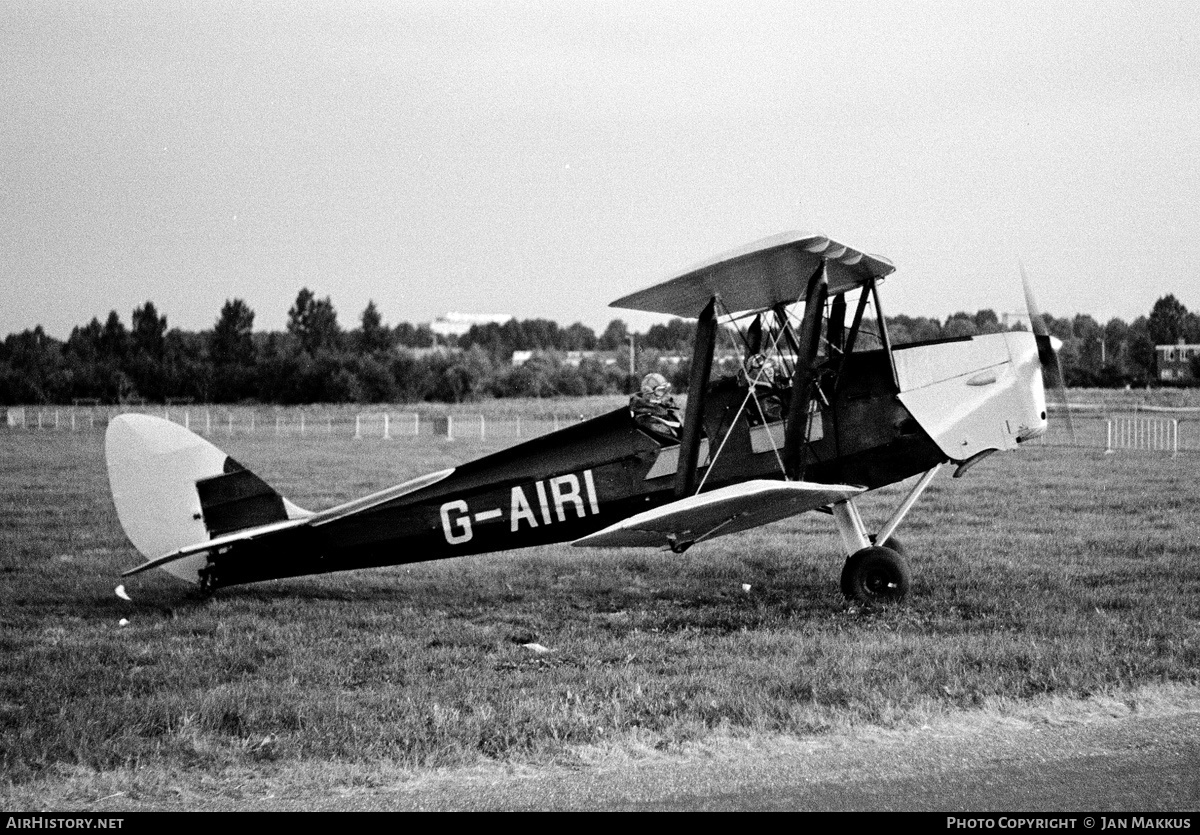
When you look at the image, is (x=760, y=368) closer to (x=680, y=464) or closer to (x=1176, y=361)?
(x=680, y=464)

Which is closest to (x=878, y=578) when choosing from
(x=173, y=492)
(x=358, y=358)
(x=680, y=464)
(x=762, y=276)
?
(x=680, y=464)

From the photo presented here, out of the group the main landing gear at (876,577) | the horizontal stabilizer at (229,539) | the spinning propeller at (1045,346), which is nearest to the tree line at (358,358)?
the spinning propeller at (1045,346)

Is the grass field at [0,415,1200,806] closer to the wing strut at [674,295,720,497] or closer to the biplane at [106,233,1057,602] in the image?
the biplane at [106,233,1057,602]

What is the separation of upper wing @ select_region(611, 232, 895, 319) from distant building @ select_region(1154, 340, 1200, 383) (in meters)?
34.9

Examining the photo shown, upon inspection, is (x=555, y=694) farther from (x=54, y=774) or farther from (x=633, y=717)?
(x=54, y=774)

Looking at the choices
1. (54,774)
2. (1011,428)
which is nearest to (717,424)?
(1011,428)

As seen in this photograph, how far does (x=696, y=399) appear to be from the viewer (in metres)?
8.34

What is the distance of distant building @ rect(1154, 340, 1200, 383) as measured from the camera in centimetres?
3981

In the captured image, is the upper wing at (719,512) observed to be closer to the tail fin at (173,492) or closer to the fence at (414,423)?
the tail fin at (173,492)

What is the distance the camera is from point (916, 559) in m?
10.6

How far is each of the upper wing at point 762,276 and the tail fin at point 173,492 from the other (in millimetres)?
3567

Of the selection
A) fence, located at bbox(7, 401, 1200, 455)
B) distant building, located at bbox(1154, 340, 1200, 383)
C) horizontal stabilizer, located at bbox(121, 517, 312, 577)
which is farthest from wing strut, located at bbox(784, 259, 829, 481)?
distant building, located at bbox(1154, 340, 1200, 383)

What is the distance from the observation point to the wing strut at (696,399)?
8.38 metres

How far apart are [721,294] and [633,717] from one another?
170 inches
